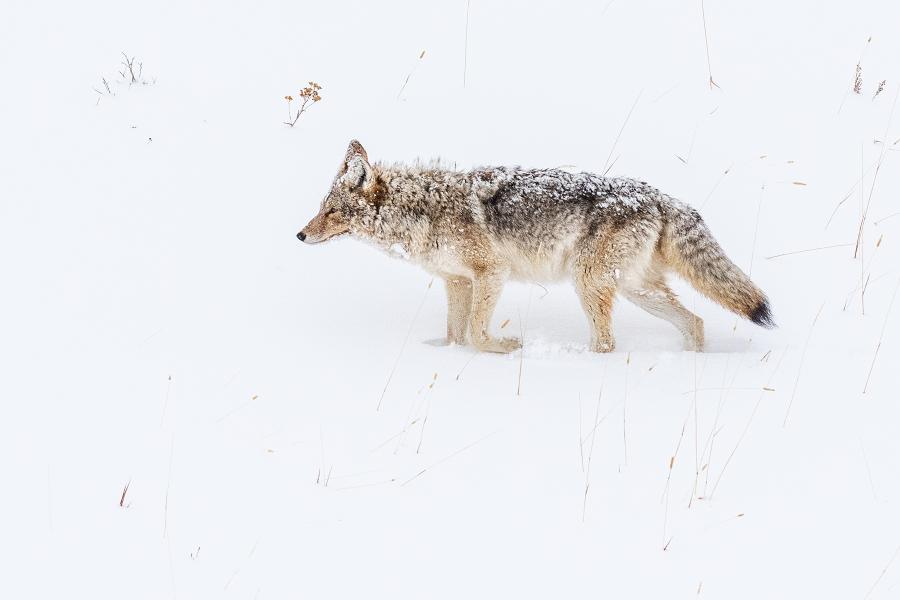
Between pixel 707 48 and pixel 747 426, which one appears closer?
pixel 747 426

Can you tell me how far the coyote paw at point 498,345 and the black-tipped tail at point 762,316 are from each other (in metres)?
1.68

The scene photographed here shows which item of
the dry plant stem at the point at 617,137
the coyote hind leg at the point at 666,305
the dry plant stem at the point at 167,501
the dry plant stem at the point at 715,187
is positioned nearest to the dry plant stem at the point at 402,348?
the dry plant stem at the point at 167,501

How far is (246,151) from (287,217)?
1.06 meters

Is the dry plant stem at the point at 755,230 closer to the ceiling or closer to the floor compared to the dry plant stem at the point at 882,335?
closer to the ceiling

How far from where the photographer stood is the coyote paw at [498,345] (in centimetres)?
634

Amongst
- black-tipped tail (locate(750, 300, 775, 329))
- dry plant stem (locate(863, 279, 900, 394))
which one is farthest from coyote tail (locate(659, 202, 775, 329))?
dry plant stem (locate(863, 279, 900, 394))

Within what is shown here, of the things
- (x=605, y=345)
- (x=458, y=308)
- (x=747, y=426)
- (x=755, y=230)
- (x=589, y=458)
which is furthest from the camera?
(x=755, y=230)

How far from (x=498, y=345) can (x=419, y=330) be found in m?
0.69

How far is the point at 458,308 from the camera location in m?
6.63

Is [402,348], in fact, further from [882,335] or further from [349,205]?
[882,335]

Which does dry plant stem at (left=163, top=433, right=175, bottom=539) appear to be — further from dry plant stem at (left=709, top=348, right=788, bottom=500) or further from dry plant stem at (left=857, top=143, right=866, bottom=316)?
dry plant stem at (left=857, top=143, right=866, bottom=316)

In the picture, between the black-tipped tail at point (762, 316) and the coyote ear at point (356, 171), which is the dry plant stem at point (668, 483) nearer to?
the black-tipped tail at point (762, 316)

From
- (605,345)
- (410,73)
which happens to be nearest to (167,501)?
(605,345)

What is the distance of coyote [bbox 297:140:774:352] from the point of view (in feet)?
20.0
